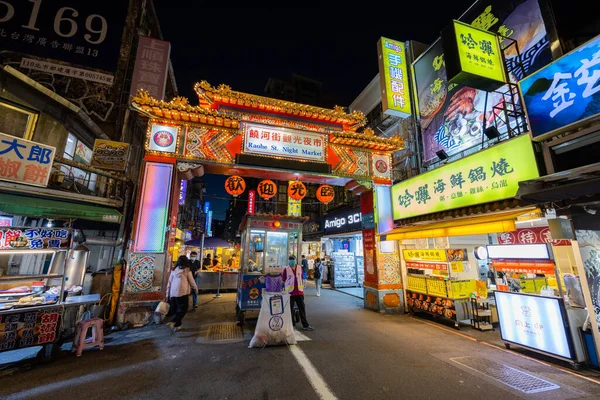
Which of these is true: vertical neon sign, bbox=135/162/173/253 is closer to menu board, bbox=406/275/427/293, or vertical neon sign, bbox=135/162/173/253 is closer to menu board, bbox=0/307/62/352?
menu board, bbox=0/307/62/352

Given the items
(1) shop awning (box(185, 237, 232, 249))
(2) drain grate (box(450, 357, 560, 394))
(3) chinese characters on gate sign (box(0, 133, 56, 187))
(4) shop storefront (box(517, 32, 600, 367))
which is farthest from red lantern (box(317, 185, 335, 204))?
(3) chinese characters on gate sign (box(0, 133, 56, 187))

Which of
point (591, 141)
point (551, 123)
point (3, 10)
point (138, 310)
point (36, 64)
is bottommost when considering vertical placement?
point (138, 310)

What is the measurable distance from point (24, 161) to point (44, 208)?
135cm

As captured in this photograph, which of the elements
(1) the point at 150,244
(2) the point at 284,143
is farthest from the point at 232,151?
(1) the point at 150,244

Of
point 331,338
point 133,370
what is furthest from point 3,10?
point 331,338

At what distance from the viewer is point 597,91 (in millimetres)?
4500

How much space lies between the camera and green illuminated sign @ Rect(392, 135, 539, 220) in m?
5.82

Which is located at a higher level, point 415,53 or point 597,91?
point 415,53

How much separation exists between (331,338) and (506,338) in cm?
427

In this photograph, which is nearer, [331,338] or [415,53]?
[331,338]

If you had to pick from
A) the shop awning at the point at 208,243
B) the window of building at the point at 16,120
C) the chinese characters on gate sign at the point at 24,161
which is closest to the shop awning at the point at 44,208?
the chinese characters on gate sign at the point at 24,161

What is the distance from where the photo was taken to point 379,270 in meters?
9.60

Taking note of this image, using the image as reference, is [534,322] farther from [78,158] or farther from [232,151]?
[78,158]

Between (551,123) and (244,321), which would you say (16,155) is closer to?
(244,321)
